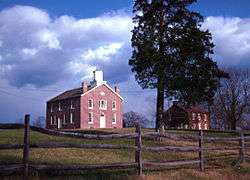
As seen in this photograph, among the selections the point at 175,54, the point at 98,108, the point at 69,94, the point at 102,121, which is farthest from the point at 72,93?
the point at 175,54

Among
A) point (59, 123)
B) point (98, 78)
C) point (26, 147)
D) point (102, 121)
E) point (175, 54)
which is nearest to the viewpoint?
point (26, 147)

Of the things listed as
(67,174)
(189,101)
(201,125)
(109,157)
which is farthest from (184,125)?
(67,174)

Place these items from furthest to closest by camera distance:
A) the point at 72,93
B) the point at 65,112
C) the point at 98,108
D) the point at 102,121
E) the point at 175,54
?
the point at 72,93 < the point at 65,112 < the point at 98,108 < the point at 102,121 < the point at 175,54

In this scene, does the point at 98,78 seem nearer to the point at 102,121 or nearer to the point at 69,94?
the point at 69,94

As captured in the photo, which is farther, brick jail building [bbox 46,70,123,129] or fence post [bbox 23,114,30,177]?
brick jail building [bbox 46,70,123,129]

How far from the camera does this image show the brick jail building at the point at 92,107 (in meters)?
86.8

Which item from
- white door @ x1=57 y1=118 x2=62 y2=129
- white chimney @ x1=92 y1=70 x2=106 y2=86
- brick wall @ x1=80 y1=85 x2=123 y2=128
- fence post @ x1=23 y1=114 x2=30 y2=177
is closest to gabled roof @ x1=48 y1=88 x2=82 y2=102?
brick wall @ x1=80 y1=85 x2=123 y2=128

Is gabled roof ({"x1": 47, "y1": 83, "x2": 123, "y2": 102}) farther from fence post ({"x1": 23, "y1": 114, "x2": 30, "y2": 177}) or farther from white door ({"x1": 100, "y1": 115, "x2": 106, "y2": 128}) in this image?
fence post ({"x1": 23, "y1": 114, "x2": 30, "y2": 177})

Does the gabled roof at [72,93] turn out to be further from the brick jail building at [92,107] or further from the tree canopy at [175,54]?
the tree canopy at [175,54]

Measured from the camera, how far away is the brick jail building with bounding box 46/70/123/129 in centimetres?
8681

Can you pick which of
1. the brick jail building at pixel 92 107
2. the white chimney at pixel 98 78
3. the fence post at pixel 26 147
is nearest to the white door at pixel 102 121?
the brick jail building at pixel 92 107

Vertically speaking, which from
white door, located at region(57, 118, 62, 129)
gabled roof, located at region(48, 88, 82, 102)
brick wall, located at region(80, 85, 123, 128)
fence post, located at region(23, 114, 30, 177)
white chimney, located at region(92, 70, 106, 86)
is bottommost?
fence post, located at region(23, 114, 30, 177)

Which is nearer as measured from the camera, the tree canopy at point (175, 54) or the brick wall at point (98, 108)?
the tree canopy at point (175, 54)

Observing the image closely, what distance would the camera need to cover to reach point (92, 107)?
289 ft
